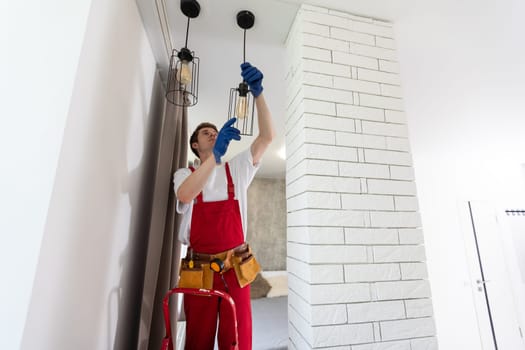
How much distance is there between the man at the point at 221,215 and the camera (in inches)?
34.7

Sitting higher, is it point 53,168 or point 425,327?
point 53,168

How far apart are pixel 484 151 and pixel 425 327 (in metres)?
3.35

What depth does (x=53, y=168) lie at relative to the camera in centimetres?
55

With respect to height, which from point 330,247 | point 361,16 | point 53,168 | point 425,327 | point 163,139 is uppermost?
point 361,16

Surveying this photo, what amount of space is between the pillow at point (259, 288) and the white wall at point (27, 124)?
11.6ft

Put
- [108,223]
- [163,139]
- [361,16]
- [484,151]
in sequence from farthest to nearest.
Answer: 1. [484,151]
2. [163,139]
3. [361,16]
4. [108,223]

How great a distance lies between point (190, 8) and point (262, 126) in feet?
1.92

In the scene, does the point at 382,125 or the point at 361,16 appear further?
the point at 361,16

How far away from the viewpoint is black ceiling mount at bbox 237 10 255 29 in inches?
41.6

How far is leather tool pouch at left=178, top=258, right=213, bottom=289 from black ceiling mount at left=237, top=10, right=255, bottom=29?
3.35ft

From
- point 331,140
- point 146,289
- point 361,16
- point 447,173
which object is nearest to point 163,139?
point 146,289

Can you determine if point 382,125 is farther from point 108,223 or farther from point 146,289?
point 146,289

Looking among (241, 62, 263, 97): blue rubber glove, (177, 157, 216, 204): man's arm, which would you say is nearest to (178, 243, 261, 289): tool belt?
(177, 157, 216, 204): man's arm

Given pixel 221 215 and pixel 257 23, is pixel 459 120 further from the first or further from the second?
pixel 221 215
